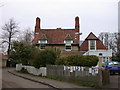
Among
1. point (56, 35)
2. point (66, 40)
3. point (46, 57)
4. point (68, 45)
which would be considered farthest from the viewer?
point (56, 35)

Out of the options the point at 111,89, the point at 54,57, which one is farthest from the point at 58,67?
the point at 111,89

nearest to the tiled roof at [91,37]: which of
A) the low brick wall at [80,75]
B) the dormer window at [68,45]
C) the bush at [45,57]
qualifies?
the dormer window at [68,45]

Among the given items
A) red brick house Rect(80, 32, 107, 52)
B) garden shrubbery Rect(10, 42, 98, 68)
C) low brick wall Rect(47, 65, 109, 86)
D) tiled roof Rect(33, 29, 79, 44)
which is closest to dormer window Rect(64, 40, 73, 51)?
tiled roof Rect(33, 29, 79, 44)

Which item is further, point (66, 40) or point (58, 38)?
point (58, 38)

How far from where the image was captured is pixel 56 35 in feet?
160

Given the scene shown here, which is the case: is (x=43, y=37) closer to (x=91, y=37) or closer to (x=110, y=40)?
(x=91, y=37)

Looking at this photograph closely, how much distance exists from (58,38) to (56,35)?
1.30 meters

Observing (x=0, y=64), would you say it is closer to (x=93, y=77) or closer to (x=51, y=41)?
(x=51, y=41)

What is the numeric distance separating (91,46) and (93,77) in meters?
30.3

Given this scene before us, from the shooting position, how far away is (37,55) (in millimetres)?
24688

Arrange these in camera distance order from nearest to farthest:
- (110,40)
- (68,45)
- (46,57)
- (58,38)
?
1. (46,57)
2. (68,45)
3. (58,38)
4. (110,40)

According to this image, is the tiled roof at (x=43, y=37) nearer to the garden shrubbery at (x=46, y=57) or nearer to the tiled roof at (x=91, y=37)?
the tiled roof at (x=91, y=37)

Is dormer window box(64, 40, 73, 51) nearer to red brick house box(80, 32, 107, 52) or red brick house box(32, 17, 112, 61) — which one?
red brick house box(32, 17, 112, 61)

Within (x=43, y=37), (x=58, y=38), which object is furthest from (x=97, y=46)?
(x=43, y=37)
